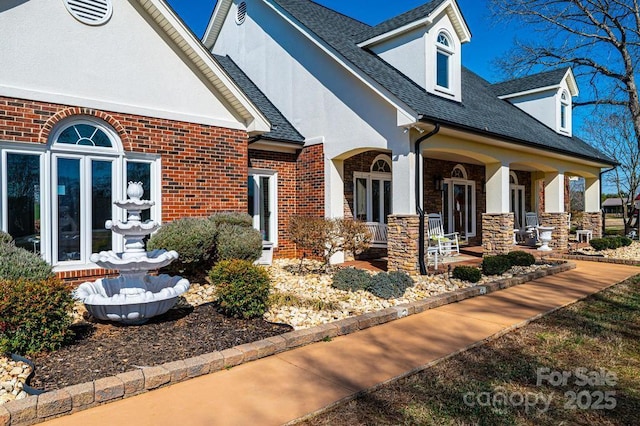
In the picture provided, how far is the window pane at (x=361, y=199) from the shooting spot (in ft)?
39.2

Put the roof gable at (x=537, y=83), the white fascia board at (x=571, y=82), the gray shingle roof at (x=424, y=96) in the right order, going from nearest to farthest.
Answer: the gray shingle roof at (x=424, y=96)
the roof gable at (x=537, y=83)
the white fascia board at (x=571, y=82)

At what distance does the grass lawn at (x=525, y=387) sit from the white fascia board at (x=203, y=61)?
665cm

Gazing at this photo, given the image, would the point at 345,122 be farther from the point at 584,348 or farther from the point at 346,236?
the point at 584,348

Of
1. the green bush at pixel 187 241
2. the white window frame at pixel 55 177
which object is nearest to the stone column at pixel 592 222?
the green bush at pixel 187 241

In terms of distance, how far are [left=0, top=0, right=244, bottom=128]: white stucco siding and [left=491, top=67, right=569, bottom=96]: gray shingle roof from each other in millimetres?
13848

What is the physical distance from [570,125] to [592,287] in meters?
11.9

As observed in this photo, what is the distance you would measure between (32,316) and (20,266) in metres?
1.21

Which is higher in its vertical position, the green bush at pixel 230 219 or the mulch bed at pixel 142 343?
the green bush at pixel 230 219

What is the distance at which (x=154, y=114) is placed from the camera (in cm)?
791

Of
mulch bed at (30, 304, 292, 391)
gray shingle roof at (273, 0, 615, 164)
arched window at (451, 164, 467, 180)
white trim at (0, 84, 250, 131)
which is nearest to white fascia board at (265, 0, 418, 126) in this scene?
gray shingle roof at (273, 0, 615, 164)

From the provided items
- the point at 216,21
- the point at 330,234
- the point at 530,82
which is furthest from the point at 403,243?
the point at 530,82

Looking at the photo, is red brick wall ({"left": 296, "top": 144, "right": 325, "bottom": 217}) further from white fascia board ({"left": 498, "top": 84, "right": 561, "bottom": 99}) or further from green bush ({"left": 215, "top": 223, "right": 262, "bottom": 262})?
white fascia board ({"left": 498, "top": 84, "right": 561, "bottom": 99})

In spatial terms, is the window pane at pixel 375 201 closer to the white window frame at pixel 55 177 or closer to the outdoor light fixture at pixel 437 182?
the outdoor light fixture at pixel 437 182

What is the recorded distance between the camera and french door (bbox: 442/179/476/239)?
15.0 metres
